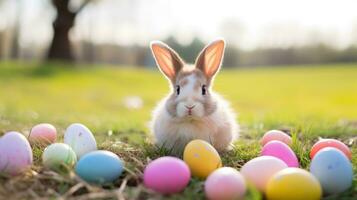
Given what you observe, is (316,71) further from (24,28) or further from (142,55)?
(24,28)

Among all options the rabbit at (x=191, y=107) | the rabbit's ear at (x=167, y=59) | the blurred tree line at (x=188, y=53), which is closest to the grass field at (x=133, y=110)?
the rabbit at (x=191, y=107)

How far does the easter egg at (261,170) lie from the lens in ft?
8.57

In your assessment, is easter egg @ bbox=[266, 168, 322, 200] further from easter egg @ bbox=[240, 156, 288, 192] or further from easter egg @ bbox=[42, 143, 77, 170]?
easter egg @ bbox=[42, 143, 77, 170]

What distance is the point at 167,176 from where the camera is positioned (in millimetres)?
2482

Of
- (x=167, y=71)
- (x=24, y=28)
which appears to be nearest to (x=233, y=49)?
(x=24, y=28)

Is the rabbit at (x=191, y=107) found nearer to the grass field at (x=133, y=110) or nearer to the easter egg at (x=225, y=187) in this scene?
the grass field at (x=133, y=110)

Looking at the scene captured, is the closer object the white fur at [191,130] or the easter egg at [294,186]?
the easter egg at [294,186]

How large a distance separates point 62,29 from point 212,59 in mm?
18313

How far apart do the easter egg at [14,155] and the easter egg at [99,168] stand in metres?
0.30

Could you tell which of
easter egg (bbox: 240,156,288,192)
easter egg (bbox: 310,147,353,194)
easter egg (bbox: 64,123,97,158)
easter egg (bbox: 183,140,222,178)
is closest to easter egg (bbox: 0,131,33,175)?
easter egg (bbox: 64,123,97,158)

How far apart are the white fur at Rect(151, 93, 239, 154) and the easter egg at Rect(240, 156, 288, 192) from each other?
0.80m

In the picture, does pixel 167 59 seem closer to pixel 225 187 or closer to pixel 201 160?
pixel 201 160

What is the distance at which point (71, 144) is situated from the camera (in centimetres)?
324

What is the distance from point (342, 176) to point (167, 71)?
1.65 m
